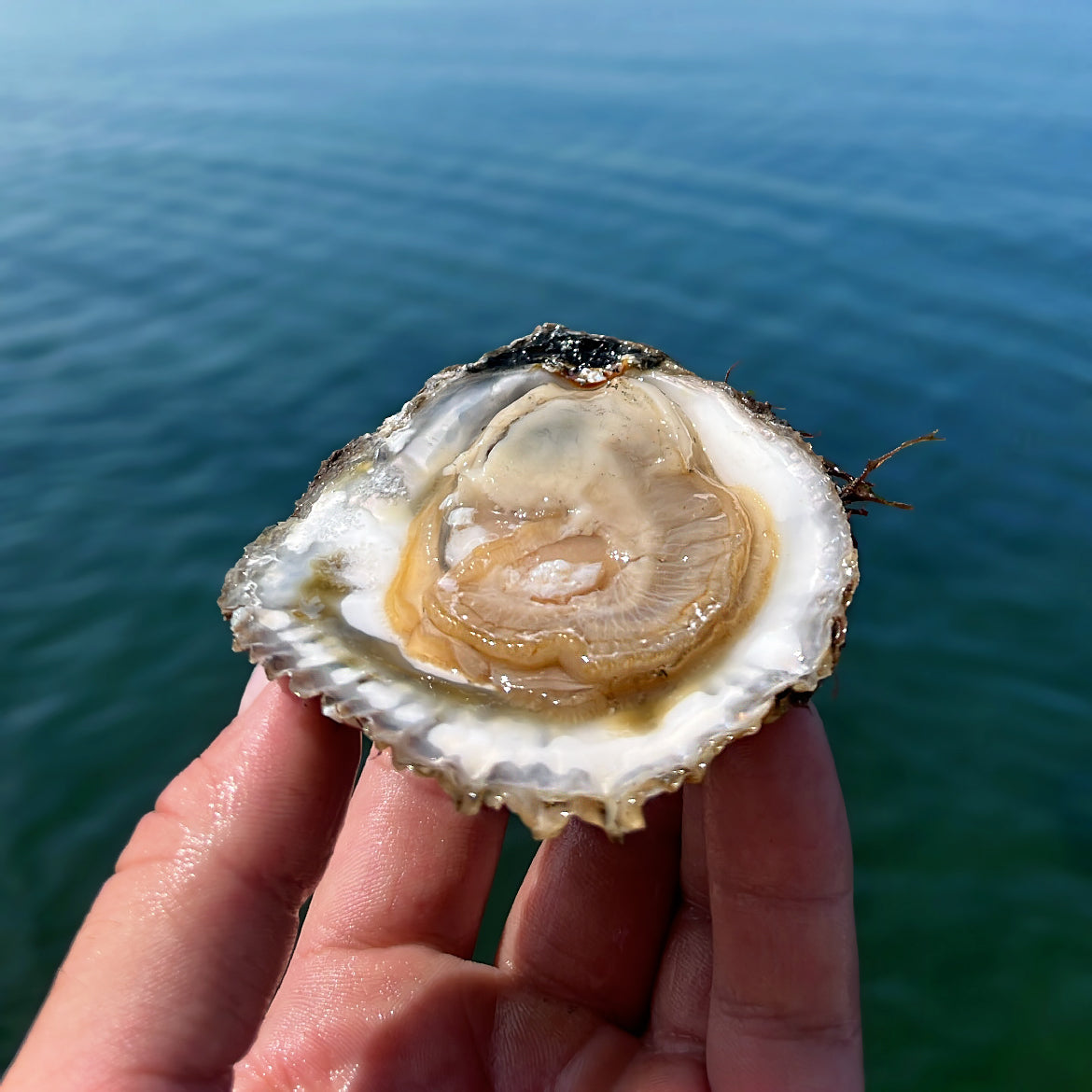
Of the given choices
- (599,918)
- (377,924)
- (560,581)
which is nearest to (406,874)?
(377,924)

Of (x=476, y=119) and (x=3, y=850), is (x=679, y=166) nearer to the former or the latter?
(x=476, y=119)

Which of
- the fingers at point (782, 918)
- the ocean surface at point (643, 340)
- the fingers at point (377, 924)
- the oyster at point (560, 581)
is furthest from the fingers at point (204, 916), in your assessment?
the ocean surface at point (643, 340)

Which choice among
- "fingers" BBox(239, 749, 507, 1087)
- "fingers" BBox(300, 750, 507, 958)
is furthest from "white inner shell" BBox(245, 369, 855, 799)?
"fingers" BBox(300, 750, 507, 958)

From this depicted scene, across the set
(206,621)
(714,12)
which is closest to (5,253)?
(206,621)

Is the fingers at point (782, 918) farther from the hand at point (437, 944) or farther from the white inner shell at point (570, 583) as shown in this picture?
the white inner shell at point (570, 583)

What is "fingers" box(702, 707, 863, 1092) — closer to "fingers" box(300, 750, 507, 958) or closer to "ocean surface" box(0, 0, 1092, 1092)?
"ocean surface" box(0, 0, 1092, 1092)

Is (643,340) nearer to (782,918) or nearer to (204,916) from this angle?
(782,918)

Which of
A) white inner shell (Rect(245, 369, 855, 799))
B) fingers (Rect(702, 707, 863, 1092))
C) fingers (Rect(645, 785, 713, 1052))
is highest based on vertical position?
white inner shell (Rect(245, 369, 855, 799))
